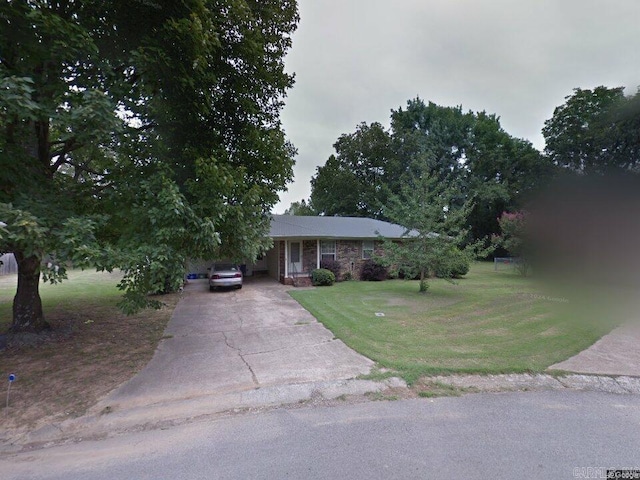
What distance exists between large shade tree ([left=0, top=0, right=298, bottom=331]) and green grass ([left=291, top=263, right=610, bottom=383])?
341cm

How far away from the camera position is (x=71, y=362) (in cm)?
535

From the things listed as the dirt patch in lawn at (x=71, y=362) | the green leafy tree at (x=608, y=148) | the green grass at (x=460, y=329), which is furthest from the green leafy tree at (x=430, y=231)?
the dirt patch in lawn at (x=71, y=362)

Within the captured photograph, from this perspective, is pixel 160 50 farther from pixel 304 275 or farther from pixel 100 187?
pixel 304 275

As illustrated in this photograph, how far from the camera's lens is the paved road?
2.58 metres

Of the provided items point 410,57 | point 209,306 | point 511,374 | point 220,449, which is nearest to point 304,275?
point 209,306

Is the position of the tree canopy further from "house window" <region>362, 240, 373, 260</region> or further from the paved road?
the paved road

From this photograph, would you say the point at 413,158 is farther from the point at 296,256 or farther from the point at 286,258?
the point at 286,258

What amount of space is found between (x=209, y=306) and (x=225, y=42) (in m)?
7.92

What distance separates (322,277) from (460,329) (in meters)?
8.18

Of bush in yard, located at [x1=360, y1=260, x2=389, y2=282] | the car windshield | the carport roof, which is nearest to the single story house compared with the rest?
the carport roof

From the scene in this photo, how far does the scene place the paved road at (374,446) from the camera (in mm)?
2582

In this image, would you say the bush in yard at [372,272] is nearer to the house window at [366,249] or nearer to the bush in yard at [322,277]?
the house window at [366,249]

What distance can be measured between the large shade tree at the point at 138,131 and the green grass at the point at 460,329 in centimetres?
341

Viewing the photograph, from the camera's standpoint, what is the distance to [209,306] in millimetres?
10344
